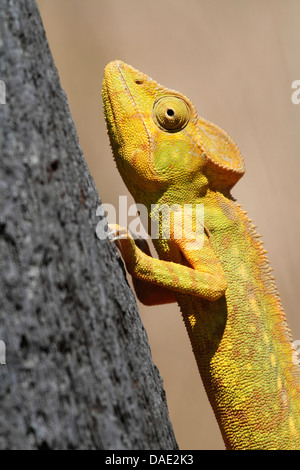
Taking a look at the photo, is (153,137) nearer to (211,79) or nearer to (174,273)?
(174,273)

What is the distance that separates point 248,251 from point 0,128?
0.96 meters

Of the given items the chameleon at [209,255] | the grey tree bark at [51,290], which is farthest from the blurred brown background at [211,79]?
the grey tree bark at [51,290]

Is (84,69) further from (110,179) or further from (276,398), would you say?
(276,398)

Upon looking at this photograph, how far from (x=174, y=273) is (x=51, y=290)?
57cm

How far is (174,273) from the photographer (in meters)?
1.38

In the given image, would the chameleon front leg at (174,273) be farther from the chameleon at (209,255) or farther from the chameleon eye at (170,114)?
the chameleon eye at (170,114)

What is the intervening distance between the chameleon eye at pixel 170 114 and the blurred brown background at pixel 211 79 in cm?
200

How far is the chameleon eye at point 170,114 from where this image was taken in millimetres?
1550

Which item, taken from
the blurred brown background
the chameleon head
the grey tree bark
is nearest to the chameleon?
the chameleon head

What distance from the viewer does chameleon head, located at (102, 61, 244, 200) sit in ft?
4.94

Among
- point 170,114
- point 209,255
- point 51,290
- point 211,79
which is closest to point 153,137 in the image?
point 170,114

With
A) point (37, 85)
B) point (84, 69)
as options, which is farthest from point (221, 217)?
point (84, 69)
